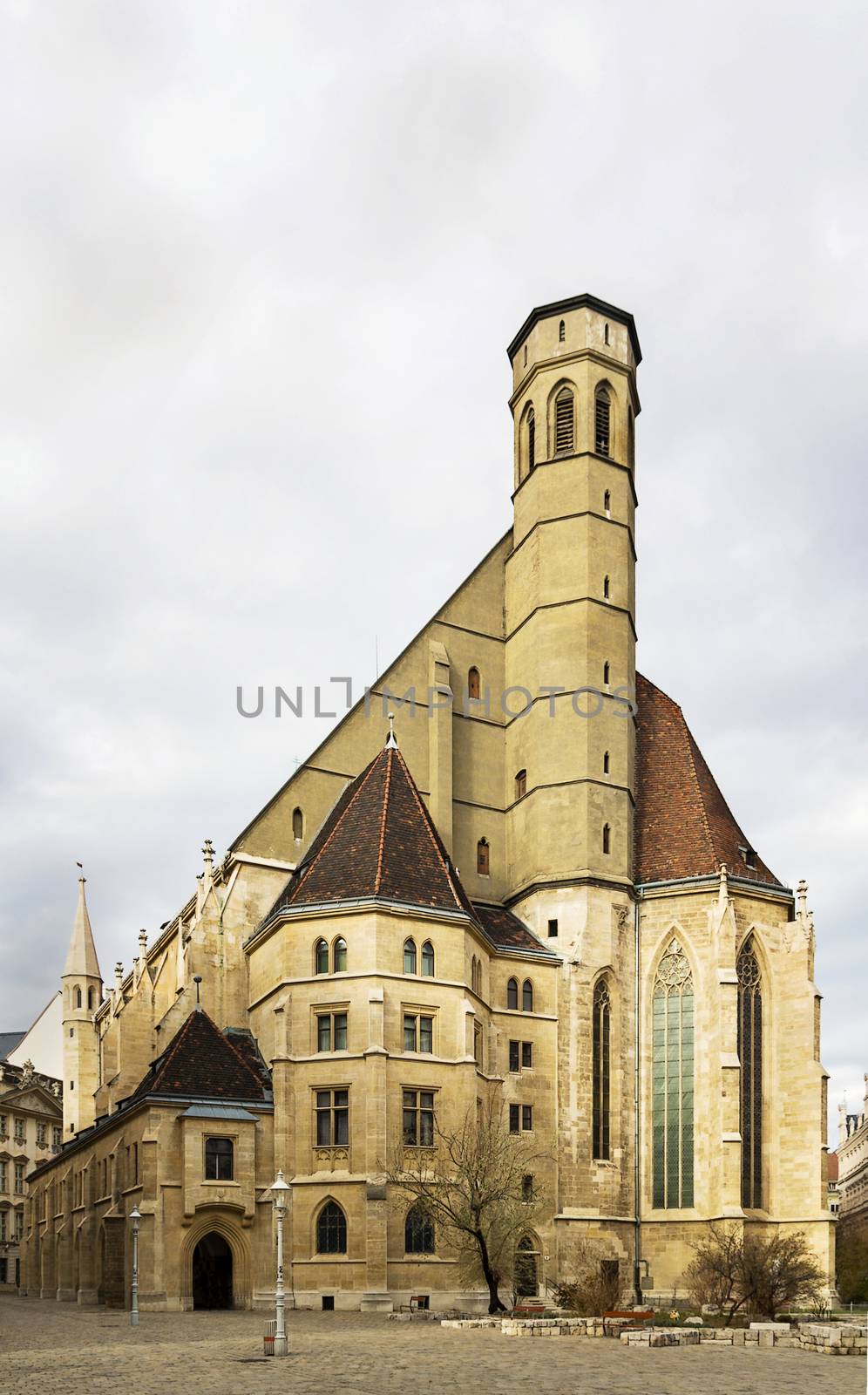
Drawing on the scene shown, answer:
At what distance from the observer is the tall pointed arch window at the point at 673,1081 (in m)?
50.7

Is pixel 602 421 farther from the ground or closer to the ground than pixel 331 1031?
farther from the ground

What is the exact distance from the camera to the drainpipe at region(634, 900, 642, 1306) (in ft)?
164

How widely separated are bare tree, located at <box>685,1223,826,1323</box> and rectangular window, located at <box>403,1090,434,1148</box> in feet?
29.3

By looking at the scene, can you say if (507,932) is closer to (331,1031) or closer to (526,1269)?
(331,1031)

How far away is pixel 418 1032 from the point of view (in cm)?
4622

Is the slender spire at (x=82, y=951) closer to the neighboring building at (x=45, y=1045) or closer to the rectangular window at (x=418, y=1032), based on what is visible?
the neighboring building at (x=45, y=1045)

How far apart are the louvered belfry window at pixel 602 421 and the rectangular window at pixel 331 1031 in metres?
26.0

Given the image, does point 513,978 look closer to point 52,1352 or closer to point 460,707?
point 460,707

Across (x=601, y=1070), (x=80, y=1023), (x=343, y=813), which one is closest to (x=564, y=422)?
(x=343, y=813)

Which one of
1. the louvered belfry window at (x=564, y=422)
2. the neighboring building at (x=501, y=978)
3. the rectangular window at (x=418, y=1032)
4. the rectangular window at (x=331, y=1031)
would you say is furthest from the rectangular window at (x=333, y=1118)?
the louvered belfry window at (x=564, y=422)

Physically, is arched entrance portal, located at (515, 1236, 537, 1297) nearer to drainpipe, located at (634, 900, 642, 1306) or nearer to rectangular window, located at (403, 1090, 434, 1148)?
drainpipe, located at (634, 900, 642, 1306)

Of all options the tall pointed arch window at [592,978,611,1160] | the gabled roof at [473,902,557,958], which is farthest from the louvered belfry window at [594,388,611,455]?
the tall pointed arch window at [592,978,611,1160]

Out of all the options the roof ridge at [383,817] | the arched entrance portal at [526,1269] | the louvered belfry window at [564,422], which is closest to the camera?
the roof ridge at [383,817]

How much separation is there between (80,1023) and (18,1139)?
862 inches
